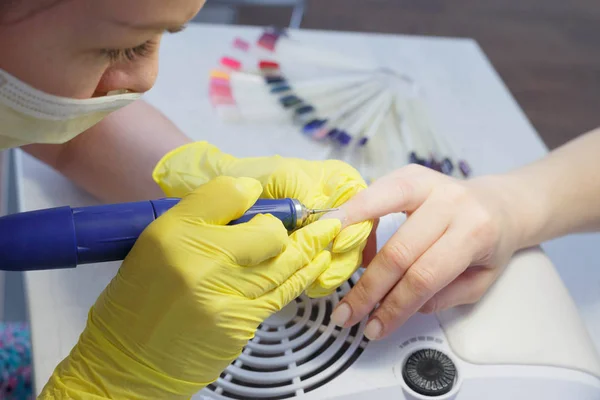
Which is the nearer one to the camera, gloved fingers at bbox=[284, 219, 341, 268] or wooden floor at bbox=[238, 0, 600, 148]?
gloved fingers at bbox=[284, 219, 341, 268]

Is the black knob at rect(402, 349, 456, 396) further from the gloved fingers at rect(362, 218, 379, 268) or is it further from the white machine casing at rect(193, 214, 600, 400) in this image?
the gloved fingers at rect(362, 218, 379, 268)

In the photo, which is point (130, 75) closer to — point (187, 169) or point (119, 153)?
point (187, 169)

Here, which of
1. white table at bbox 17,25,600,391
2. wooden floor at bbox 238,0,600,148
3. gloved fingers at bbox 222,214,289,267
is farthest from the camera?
wooden floor at bbox 238,0,600,148

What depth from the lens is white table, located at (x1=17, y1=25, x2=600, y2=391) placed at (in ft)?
2.40

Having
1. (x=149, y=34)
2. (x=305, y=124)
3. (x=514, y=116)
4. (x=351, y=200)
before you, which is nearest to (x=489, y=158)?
(x=514, y=116)

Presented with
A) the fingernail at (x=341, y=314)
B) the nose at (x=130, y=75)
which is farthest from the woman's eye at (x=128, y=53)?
the fingernail at (x=341, y=314)

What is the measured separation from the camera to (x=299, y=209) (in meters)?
0.69

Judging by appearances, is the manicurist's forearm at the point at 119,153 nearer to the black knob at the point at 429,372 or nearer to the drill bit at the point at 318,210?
the drill bit at the point at 318,210

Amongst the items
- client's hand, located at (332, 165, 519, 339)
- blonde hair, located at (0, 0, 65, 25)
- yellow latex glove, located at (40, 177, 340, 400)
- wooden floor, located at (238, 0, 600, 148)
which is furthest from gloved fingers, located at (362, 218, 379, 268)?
wooden floor, located at (238, 0, 600, 148)

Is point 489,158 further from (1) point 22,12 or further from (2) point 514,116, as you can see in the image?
(1) point 22,12

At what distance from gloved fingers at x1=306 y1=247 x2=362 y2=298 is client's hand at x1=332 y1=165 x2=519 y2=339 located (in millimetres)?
24

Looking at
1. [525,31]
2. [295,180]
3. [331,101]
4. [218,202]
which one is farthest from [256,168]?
[525,31]

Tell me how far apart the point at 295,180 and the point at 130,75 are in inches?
9.1

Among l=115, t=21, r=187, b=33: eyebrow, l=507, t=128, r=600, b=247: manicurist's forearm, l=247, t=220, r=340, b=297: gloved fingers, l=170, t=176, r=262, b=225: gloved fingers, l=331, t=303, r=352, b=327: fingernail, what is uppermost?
l=115, t=21, r=187, b=33: eyebrow
